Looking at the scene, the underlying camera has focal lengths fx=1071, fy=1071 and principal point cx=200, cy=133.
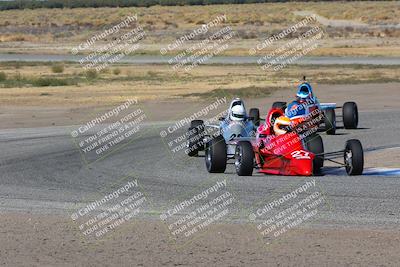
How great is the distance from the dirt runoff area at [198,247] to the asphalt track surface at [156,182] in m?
0.86

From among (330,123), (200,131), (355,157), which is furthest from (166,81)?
(355,157)

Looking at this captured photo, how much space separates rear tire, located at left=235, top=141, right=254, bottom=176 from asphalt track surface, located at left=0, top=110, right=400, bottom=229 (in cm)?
18

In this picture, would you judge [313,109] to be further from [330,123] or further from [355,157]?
[355,157]

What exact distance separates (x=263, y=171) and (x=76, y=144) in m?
7.50

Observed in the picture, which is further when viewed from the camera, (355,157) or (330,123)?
(330,123)

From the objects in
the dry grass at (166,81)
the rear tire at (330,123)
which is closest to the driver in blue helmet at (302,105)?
the rear tire at (330,123)

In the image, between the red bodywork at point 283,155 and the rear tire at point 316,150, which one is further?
the rear tire at point 316,150

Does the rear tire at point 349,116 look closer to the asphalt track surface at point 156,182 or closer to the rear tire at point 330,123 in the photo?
the rear tire at point 330,123

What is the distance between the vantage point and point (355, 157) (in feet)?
63.1

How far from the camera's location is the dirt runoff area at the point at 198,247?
12453 millimetres

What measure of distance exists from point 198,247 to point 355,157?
6.62m

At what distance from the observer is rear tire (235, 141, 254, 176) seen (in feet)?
63.2

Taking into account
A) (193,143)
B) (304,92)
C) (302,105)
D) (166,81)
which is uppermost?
(304,92)

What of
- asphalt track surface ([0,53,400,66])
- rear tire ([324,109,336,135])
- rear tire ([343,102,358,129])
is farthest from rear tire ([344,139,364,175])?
asphalt track surface ([0,53,400,66])
